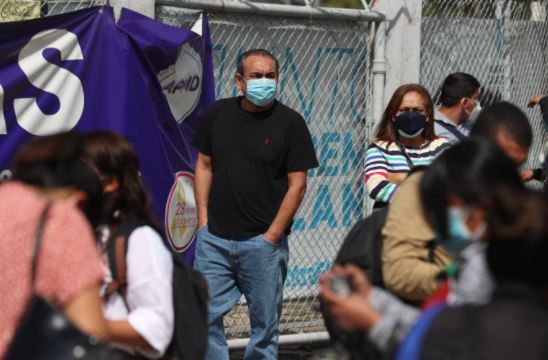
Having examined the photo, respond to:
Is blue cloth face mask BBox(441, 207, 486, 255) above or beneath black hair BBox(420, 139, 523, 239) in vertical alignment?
beneath

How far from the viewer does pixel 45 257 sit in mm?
3029

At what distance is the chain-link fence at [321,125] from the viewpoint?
7.32 meters

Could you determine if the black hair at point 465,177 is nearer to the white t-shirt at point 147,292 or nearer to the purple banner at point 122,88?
the white t-shirt at point 147,292

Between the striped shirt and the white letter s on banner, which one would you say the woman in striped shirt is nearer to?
the striped shirt

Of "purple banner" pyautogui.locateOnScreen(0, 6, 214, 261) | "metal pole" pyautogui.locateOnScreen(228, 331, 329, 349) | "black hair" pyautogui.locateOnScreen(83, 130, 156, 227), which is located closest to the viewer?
"black hair" pyautogui.locateOnScreen(83, 130, 156, 227)

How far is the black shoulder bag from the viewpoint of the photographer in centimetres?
302

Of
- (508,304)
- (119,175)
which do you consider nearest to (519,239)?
(508,304)

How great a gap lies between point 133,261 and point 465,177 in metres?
1.27

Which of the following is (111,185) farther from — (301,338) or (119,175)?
(301,338)

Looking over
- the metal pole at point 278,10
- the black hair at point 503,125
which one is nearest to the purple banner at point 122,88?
the metal pole at point 278,10

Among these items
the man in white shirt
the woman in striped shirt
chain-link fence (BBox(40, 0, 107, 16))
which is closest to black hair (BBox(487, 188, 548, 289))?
the woman in striped shirt

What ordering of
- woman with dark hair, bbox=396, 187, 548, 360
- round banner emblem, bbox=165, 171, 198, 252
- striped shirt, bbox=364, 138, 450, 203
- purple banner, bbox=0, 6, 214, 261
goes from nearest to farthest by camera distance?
1. woman with dark hair, bbox=396, 187, 548, 360
2. purple banner, bbox=0, 6, 214, 261
3. striped shirt, bbox=364, 138, 450, 203
4. round banner emblem, bbox=165, 171, 198, 252

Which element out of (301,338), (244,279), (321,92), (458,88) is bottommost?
(301,338)

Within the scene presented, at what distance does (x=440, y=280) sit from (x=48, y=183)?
1.30 meters
